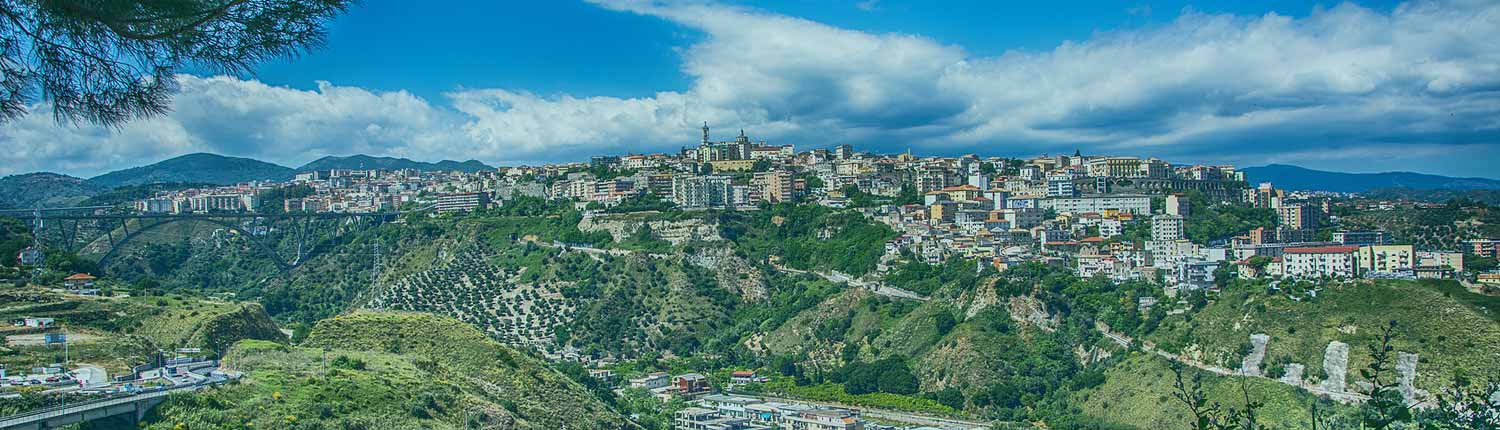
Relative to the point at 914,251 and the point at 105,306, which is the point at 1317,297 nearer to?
the point at 914,251

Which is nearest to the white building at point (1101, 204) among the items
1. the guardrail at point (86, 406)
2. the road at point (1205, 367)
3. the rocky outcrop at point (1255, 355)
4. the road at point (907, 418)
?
the road at point (1205, 367)

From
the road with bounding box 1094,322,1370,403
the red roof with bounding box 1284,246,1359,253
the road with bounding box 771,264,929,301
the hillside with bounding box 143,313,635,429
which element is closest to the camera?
the hillside with bounding box 143,313,635,429

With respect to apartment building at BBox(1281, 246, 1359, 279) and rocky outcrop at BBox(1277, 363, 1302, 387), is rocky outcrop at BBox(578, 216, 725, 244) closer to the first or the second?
apartment building at BBox(1281, 246, 1359, 279)

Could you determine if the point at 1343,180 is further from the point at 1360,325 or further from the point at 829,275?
the point at 1360,325

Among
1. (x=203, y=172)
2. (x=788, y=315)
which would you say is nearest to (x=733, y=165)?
(x=788, y=315)

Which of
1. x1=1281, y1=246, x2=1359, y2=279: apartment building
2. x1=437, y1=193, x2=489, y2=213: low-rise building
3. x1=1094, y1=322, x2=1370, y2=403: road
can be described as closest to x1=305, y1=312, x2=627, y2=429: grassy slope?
x1=1094, y1=322, x2=1370, y2=403: road

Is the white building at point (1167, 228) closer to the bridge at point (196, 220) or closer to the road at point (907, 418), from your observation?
the road at point (907, 418)
